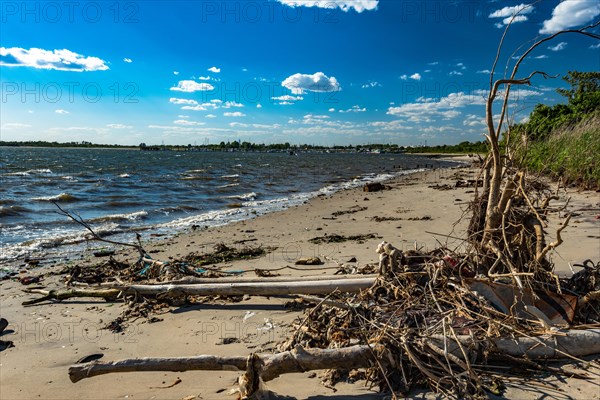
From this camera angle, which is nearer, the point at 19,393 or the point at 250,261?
the point at 19,393

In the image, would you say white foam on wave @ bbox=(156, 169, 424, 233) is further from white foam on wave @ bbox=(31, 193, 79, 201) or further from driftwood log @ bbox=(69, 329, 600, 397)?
driftwood log @ bbox=(69, 329, 600, 397)

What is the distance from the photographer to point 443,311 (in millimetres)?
3434

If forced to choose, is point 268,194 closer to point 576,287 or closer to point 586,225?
point 586,225

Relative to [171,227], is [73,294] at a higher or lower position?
higher

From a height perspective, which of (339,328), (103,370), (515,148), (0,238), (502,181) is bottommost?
(0,238)

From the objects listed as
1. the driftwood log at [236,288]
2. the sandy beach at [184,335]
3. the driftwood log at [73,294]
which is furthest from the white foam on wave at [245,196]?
the driftwood log at [236,288]

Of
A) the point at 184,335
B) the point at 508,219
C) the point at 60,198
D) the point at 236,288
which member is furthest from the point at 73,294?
the point at 60,198

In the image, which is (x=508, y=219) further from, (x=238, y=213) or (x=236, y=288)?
(x=238, y=213)

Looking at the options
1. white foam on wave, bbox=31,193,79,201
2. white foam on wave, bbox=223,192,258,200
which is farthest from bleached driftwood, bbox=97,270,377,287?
white foam on wave, bbox=31,193,79,201

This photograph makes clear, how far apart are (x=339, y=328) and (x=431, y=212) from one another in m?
9.59

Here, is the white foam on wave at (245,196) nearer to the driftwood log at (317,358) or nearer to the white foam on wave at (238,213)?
the white foam on wave at (238,213)

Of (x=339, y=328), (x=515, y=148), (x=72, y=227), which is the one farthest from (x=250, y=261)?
(x=72, y=227)

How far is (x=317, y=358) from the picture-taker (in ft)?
9.36

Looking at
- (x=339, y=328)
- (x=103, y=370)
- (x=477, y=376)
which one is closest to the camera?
(x=477, y=376)
